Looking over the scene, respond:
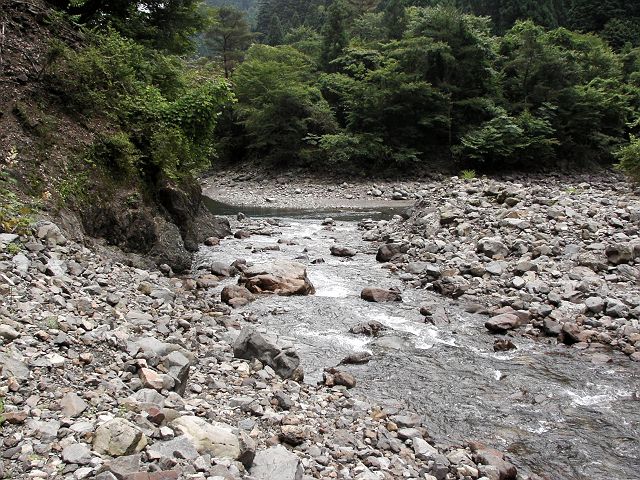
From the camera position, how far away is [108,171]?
12555mm

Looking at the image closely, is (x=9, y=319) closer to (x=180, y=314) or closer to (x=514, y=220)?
(x=180, y=314)

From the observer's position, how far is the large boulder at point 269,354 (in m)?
7.50

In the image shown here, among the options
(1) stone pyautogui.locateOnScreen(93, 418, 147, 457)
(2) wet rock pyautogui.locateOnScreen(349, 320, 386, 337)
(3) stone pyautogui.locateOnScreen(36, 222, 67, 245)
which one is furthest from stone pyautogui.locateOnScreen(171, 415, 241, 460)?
(2) wet rock pyautogui.locateOnScreen(349, 320, 386, 337)

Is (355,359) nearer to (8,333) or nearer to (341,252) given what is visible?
(8,333)

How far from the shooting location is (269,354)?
25.0 feet

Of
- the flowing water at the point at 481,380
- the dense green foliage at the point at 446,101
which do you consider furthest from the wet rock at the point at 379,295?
the dense green foliage at the point at 446,101

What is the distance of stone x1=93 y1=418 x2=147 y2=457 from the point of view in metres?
3.96

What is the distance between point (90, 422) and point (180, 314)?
194 inches

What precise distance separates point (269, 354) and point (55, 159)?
6.89 meters

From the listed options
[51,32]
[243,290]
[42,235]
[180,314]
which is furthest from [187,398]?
[51,32]

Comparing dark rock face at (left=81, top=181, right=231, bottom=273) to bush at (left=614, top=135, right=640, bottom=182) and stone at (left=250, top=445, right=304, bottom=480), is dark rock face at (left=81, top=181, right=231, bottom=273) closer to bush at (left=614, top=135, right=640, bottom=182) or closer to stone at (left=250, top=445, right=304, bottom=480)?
stone at (left=250, top=445, right=304, bottom=480)

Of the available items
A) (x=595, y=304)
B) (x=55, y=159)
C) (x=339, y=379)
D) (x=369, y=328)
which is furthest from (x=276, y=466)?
(x=55, y=159)

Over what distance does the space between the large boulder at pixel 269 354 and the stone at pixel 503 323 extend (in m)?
4.55

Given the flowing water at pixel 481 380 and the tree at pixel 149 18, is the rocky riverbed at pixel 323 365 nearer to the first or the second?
the flowing water at pixel 481 380
